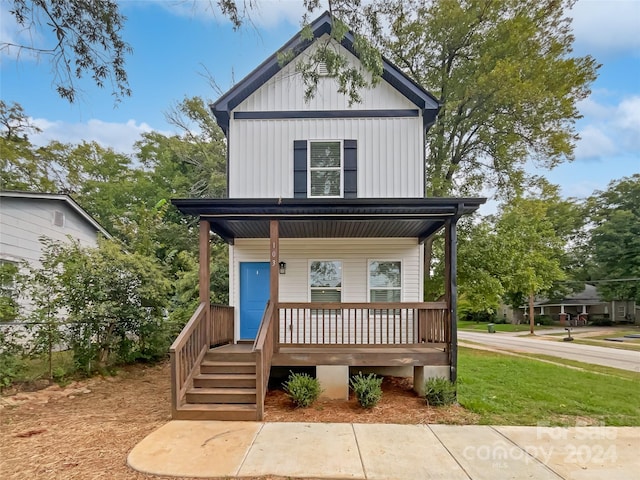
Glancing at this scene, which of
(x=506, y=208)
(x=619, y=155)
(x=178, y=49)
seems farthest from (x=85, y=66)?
(x=619, y=155)

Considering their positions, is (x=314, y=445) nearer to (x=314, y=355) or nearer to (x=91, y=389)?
(x=314, y=355)

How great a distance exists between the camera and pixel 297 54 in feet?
28.5

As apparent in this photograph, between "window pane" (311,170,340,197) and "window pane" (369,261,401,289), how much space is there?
79.4 inches

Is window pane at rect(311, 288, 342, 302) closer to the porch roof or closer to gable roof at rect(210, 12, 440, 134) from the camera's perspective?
the porch roof

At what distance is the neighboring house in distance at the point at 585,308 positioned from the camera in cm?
3494

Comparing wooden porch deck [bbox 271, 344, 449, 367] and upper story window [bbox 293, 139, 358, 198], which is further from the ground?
upper story window [bbox 293, 139, 358, 198]

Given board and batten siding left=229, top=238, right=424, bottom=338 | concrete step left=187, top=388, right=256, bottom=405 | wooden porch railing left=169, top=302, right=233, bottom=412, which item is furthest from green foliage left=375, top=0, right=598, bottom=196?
concrete step left=187, top=388, right=256, bottom=405

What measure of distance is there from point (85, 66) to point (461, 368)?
10.2 metres

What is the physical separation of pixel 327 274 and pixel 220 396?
4.00 meters

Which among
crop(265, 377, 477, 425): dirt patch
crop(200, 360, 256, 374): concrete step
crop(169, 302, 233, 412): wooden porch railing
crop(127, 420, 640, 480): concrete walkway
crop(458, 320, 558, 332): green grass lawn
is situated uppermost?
crop(169, 302, 233, 412): wooden porch railing

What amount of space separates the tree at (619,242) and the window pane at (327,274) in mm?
32217

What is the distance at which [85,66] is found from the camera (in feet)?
16.3

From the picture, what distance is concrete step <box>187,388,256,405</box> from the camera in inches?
230

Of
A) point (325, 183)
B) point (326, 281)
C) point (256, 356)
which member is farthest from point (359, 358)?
point (325, 183)
